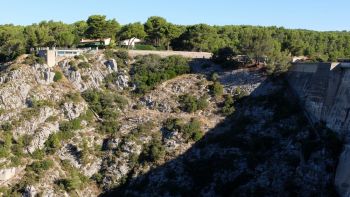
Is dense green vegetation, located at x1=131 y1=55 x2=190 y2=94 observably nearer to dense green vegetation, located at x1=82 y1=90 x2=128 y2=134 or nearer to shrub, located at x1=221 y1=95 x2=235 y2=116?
dense green vegetation, located at x1=82 y1=90 x2=128 y2=134

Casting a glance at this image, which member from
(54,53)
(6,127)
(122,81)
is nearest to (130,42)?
(122,81)

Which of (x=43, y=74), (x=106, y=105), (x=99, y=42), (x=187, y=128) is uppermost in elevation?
(x=99, y=42)

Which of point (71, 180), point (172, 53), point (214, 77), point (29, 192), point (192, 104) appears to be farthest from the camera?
point (172, 53)

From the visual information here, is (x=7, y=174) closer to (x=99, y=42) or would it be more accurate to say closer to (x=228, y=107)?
(x=228, y=107)

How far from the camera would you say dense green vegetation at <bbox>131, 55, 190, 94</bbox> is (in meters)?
84.7

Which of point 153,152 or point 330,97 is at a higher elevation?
point 330,97

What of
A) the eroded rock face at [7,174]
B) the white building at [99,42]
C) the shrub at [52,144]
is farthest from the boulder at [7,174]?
the white building at [99,42]

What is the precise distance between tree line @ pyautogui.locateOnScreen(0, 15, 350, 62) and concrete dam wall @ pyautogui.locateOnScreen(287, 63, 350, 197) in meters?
15.2

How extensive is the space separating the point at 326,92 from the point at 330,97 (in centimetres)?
103

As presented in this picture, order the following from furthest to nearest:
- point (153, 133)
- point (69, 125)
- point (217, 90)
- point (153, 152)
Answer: point (217, 90)
point (69, 125)
point (153, 133)
point (153, 152)

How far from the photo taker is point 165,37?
102500mm

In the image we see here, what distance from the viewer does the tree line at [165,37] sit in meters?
94.1

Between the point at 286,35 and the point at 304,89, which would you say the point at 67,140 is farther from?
the point at 286,35

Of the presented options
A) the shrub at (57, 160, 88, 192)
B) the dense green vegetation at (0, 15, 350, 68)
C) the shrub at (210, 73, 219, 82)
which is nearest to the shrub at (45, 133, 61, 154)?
the shrub at (57, 160, 88, 192)
